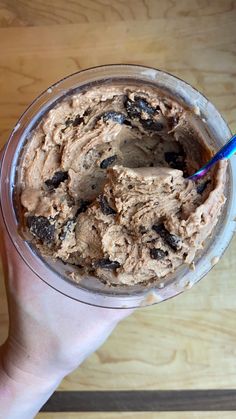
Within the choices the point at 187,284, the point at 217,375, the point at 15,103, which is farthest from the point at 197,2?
the point at 217,375

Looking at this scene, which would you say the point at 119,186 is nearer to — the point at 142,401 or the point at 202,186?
the point at 202,186

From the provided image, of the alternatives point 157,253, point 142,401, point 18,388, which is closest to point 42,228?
point 157,253

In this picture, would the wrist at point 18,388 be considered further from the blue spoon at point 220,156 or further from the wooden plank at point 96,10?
the wooden plank at point 96,10

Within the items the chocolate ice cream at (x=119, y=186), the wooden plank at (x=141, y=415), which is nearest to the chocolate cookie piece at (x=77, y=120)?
the chocolate ice cream at (x=119, y=186)

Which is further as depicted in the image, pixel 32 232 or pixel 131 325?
pixel 131 325

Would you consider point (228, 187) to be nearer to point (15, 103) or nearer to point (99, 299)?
point (99, 299)

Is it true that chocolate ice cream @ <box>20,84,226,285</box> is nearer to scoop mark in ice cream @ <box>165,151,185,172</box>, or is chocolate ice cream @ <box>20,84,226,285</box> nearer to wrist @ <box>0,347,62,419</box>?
scoop mark in ice cream @ <box>165,151,185,172</box>

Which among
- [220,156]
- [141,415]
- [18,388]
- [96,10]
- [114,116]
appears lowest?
[141,415]
